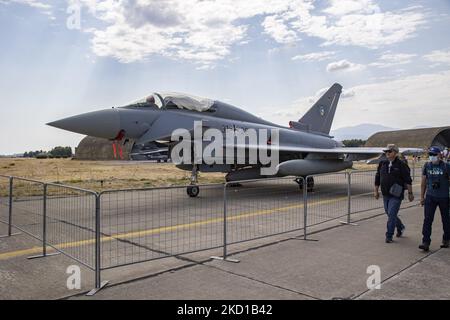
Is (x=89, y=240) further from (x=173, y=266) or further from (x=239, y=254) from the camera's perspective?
(x=239, y=254)

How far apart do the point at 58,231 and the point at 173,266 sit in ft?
10.3

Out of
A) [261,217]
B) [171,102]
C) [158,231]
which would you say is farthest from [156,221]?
Answer: [171,102]

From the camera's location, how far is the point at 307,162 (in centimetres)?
Answer: 1341


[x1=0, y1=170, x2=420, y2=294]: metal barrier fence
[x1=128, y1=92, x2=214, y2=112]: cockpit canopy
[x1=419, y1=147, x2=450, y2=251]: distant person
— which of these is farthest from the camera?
[x1=128, y1=92, x2=214, y2=112]: cockpit canopy

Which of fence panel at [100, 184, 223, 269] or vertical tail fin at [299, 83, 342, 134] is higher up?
vertical tail fin at [299, 83, 342, 134]

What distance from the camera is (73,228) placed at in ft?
23.9

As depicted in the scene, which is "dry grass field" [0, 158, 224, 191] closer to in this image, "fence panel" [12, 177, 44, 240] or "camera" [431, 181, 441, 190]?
"fence panel" [12, 177, 44, 240]

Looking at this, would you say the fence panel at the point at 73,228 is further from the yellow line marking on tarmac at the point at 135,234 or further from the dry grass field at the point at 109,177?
the dry grass field at the point at 109,177

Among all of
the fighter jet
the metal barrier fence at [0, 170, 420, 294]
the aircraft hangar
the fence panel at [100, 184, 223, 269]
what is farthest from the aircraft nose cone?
the aircraft hangar

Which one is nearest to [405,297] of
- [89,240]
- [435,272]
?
[435,272]

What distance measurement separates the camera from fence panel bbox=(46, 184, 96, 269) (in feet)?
17.7

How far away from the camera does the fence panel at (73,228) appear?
17.7 feet

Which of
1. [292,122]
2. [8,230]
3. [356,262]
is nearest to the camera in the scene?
[356,262]
